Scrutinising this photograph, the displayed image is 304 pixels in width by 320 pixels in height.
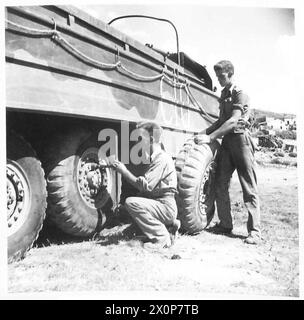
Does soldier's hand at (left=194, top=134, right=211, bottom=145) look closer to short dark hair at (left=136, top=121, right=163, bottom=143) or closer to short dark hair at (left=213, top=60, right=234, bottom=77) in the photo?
short dark hair at (left=136, top=121, right=163, bottom=143)

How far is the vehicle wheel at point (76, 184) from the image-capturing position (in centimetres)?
352

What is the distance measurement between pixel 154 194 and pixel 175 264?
69 cm

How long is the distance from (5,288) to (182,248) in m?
1.56

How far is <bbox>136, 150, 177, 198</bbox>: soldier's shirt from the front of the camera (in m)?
3.77

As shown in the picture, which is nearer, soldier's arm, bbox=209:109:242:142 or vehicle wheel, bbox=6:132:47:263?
vehicle wheel, bbox=6:132:47:263

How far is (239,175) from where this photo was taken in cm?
438

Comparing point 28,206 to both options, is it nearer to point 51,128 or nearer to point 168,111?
point 51,128

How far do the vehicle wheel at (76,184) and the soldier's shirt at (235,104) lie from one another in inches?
56.0

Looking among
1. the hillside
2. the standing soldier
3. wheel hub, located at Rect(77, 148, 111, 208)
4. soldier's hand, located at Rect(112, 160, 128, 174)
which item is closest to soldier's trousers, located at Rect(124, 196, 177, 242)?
soldier's hand, located at Rect(112, 160, 128, 174)

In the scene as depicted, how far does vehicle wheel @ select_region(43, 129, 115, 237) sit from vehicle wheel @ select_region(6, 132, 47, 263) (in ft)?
0.61

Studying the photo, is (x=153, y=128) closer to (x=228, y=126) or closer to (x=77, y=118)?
(x=77, y=118)

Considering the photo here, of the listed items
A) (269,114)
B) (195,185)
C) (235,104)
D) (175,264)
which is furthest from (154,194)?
(269,114)

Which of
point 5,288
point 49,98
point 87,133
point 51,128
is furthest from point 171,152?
point 5,288

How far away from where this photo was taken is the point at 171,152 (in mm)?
4480
